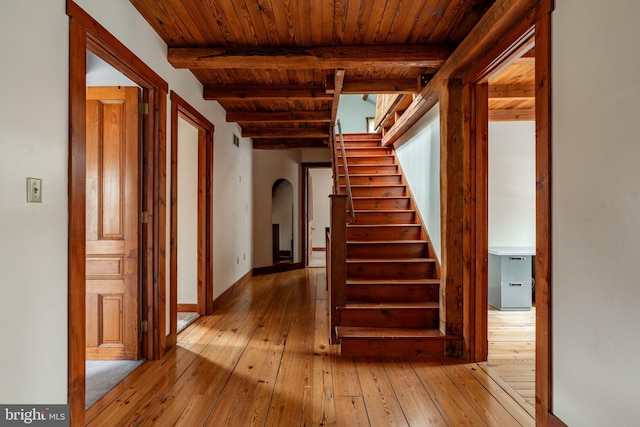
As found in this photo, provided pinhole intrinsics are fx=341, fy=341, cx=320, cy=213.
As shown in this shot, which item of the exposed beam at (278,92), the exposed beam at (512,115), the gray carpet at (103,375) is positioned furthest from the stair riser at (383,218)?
the gray carpet at (103,375)

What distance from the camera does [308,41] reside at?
9.18 feet

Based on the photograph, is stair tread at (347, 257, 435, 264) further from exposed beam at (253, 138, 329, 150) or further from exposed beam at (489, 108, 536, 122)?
exposed beam at (253, 138, 329, 150)

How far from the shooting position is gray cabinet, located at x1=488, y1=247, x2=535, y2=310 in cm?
410

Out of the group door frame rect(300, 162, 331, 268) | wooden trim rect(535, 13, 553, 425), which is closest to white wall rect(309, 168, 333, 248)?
door frame rect(300, 162, 331, 268)

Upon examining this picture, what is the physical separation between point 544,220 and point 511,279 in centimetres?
281

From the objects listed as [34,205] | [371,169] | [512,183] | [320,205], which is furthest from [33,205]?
[320,205]

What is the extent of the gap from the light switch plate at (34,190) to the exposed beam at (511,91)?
400cm

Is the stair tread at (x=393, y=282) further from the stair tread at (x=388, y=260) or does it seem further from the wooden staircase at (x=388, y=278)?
the stair tread at (x=388, y=260)

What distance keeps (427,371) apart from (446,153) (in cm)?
174

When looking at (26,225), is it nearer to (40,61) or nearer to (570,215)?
(40,61)

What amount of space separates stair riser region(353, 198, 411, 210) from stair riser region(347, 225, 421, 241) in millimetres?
562

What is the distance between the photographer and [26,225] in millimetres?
1441

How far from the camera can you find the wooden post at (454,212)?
2.84 meters

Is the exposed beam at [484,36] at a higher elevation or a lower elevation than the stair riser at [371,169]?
higher
